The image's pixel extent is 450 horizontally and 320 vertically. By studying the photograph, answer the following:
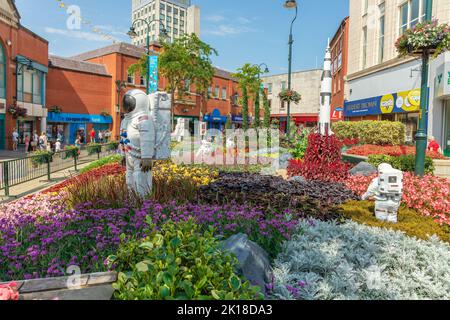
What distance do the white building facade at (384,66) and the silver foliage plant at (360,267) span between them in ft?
47.1

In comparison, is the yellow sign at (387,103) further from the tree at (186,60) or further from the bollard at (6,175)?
the bollard at (6,175)

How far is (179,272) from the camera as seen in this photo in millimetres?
2262

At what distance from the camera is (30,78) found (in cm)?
2616

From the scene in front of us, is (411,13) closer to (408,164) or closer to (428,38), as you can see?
(408,164)

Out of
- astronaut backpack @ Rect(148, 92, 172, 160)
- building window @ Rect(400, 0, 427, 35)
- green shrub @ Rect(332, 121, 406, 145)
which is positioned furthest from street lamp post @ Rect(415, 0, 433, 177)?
building window @ Rect(400, 0, 427, 35)

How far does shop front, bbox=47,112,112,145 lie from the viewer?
97.6 feet

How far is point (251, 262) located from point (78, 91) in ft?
109

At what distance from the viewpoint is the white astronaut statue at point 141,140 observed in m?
5.93

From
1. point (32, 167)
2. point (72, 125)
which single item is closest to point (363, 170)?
point (32, 167)

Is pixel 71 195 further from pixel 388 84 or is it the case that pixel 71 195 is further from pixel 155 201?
pixel 388 84

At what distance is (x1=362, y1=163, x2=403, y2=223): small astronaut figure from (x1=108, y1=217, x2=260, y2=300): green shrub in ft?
11.1

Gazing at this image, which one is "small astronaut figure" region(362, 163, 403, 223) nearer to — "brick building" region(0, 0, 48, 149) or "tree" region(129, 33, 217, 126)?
"tree" region(129, 33, 217, 126)

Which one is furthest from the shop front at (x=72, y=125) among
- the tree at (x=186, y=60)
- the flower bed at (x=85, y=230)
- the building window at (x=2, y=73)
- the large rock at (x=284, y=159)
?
the flower bed at (x=85, y=230)
